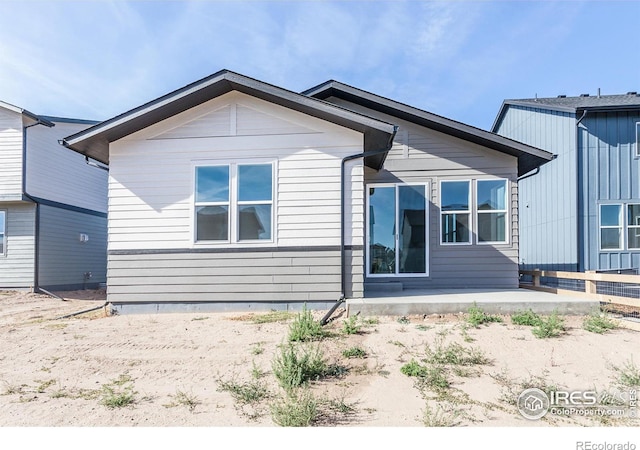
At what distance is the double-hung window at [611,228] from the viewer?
1098 centimetres

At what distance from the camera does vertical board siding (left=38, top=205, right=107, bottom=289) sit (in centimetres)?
1145

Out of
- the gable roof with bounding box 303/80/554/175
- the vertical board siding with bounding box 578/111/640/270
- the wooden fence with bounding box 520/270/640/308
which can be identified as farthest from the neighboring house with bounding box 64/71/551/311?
the vertical board siding with bounding box 578/111/640/270

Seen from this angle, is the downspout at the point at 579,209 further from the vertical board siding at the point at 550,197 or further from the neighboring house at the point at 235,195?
the neighboring house at the point at 235,195

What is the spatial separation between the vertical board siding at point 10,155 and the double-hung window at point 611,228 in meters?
18.2

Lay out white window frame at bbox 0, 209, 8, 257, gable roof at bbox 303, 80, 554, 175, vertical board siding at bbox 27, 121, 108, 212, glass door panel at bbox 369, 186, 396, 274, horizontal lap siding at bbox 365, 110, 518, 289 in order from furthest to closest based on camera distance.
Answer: vertical board siding at bbox 27, 121, 108, 212, white window frame at bbox 0, 209, 8, 257, glass door panel at bbox 369, 186, 396, 274, horizontal lap siding at bbox 365, 110, 518, 289, gable roof at bbox 303, 80, 554, 175

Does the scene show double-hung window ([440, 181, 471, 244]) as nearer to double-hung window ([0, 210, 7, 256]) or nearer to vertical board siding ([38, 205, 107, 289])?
vertical board siding ([38, 205, 107, 289])

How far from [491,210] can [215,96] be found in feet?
21.7

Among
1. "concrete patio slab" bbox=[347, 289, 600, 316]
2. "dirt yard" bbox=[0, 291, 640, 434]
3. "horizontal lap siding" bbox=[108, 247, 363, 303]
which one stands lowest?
"dirt yard" bbox=[0, 291, 640, 434]

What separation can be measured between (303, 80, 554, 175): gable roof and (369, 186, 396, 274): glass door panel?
5.79ft

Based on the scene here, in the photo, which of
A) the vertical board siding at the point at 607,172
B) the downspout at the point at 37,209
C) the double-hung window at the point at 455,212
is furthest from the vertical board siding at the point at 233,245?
the vertical board siding at the point at 607,172

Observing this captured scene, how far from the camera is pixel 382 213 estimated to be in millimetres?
8375

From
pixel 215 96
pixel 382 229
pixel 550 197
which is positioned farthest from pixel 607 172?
pixel 215 96

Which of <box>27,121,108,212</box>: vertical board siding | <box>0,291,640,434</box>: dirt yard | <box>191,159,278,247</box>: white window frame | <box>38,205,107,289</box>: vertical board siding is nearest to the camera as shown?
<box>0,291,640,434</box>: dirt yard
